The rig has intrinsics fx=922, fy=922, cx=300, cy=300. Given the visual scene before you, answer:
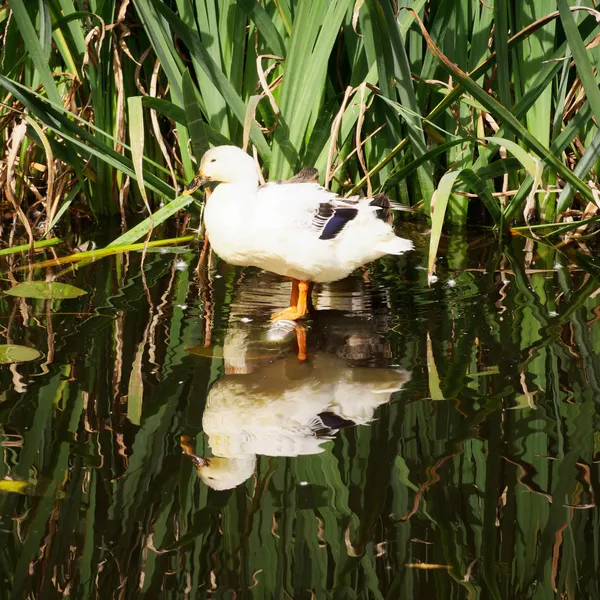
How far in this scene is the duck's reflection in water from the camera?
88.7 inches

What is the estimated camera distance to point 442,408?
8.16ft

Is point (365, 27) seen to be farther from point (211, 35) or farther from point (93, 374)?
point (93, 374)

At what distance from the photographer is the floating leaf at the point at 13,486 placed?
2053 mm

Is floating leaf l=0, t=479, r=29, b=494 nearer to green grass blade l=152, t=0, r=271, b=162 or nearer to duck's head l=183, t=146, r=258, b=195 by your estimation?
duck's head l=183, t=146, r=258, b=195

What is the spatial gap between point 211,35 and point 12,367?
6.57 feet

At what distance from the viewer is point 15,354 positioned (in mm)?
2844

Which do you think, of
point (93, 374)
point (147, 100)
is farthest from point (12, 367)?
point (147, 100)

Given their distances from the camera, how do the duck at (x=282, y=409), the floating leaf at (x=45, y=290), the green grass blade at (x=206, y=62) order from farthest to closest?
the green grass blade at (x=206, y=62)
the floating leaf at (x=45, y=290)
the duck at (x=282, y=409)

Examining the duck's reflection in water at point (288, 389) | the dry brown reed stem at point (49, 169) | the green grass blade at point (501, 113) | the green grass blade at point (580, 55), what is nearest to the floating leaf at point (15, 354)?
the duck's reflection in water at point (288, 389)

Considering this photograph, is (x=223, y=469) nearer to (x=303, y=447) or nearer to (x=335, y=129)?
(x=303, y=447)

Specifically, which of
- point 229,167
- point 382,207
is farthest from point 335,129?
point 229,167

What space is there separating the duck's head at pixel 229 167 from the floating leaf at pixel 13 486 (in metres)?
1.48

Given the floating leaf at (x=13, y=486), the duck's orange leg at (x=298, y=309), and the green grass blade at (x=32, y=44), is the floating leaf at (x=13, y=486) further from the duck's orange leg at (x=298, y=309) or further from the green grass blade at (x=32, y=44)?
the green grass blade at (x=32, y=44)

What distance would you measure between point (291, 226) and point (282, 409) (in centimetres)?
84
